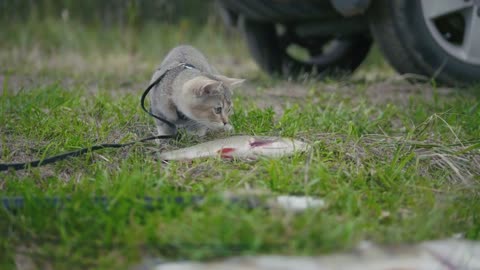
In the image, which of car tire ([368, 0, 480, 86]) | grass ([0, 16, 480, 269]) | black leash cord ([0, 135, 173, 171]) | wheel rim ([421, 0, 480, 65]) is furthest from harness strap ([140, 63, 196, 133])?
wheel rim ([421, 0, 480, 65])

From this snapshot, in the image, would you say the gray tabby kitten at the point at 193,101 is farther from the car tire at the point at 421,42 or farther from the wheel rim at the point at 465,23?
the wheel rim at the point at 465,23

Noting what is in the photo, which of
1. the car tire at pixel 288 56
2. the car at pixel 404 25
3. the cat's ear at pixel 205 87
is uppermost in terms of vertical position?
the car at pixel 404 25

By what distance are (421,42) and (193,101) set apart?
1.84m

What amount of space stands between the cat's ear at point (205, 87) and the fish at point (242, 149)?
0.40 metres

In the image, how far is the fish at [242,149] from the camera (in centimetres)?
269

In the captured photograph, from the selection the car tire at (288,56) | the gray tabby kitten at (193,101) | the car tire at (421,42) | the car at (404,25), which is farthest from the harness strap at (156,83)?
the car tire at (288,56)

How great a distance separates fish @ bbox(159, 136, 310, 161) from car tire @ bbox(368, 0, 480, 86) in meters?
1.78

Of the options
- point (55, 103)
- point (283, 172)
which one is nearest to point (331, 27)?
point (55, 103)

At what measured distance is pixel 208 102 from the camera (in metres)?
3.12

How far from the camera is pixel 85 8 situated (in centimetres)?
845

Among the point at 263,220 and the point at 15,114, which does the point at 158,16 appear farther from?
the point at 263,220

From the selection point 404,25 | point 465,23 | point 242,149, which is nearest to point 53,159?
point 242,149

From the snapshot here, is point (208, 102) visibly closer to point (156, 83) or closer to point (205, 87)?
point (205, 87)

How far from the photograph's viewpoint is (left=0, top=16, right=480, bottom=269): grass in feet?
6.17
